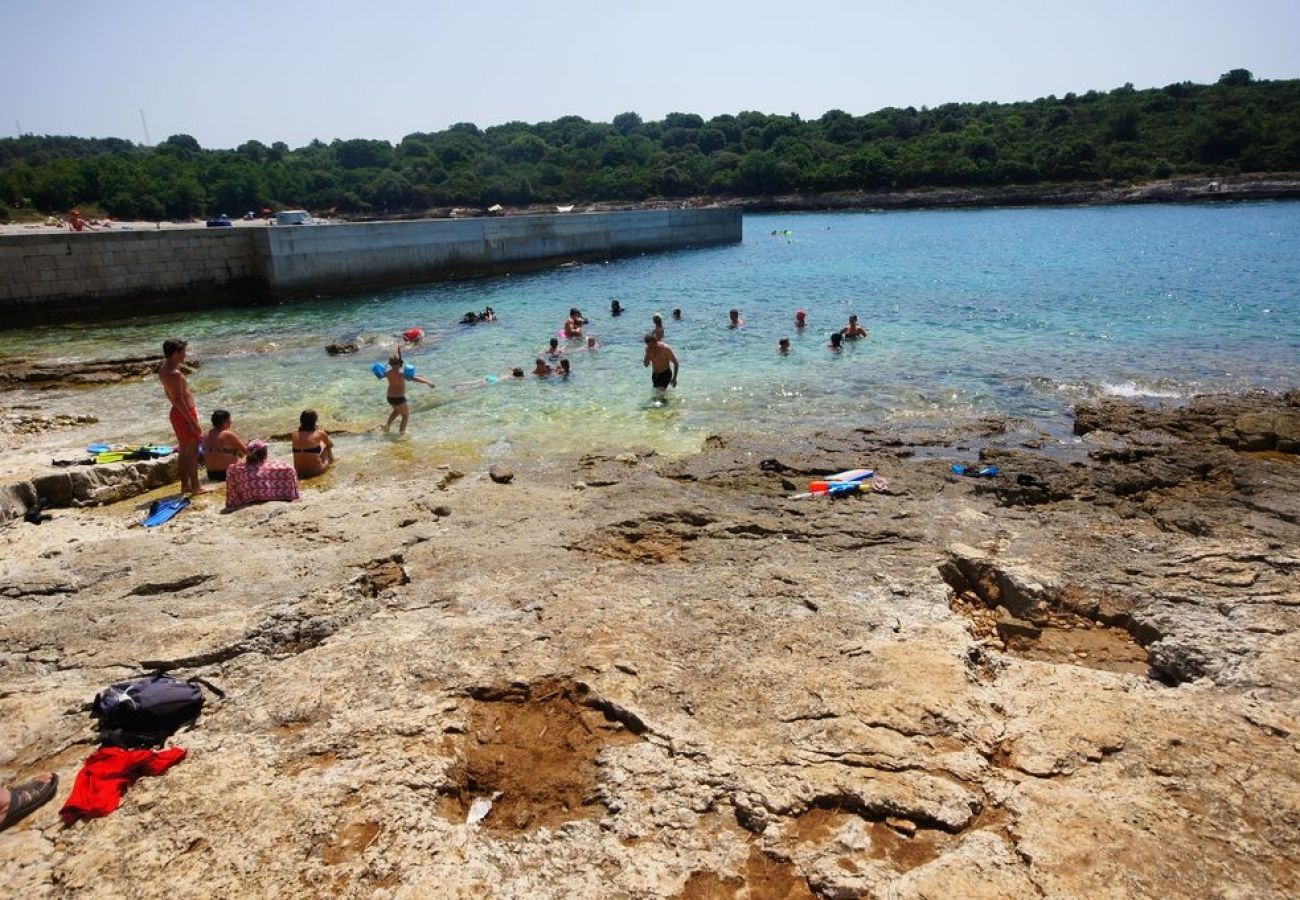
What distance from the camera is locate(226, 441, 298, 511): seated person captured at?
8297mm

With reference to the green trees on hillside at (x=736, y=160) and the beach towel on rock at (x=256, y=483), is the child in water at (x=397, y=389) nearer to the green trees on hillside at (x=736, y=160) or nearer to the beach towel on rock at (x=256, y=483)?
the beach towel on rock at (x=256, y=483)

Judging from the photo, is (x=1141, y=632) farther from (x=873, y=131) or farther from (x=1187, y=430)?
(x=873, y=131)

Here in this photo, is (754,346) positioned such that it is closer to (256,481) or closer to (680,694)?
(256,481)

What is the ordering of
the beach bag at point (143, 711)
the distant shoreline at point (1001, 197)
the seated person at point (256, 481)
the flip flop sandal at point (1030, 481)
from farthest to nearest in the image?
the distant shoreline at point (1001, 197), the flip flop sandal at point (1030, 481), the seated person at point (256, 481), the beach bag at point (143, 711)

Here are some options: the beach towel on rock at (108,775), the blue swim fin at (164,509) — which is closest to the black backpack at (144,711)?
the beach towel on rock at (108,775)

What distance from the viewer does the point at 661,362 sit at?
1399 cm

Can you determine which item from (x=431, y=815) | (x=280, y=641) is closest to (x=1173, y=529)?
(x=431, y=815)

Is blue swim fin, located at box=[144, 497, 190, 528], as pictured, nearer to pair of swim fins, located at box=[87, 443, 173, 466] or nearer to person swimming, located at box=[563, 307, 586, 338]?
pair of swim fins, located at box=[87, 443, 173, 466]

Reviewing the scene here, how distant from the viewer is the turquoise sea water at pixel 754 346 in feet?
42.5

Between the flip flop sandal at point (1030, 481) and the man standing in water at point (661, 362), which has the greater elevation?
the man standing in water at point (661, 362)

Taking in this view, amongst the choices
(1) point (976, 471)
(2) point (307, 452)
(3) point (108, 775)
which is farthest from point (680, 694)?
(2) point (307, 452)

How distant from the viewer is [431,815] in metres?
3.74

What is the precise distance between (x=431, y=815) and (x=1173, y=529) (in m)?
6.89

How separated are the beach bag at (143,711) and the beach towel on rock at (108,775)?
119 mm
